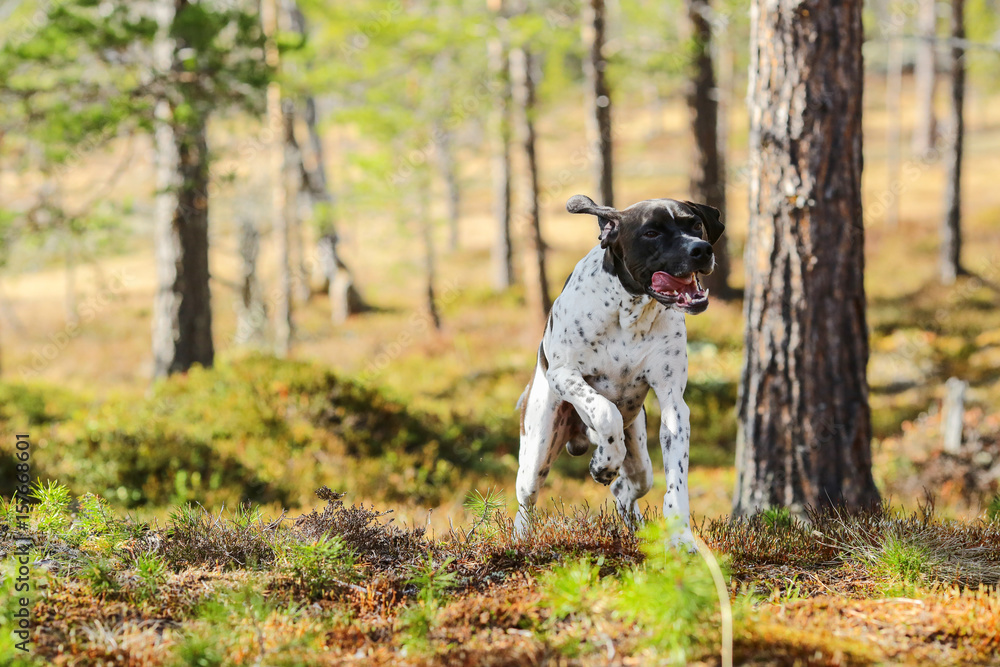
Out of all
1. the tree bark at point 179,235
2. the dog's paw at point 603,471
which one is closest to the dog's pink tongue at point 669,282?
the dog's paw at point 603,471

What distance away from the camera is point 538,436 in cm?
392

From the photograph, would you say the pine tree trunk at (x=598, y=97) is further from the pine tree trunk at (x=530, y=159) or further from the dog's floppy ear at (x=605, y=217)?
the dog's floppy ear at (x=605, y=217)

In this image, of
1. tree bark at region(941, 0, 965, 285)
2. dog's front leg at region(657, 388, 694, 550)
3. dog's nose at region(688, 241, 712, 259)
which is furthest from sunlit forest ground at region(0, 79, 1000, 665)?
dog's nose at region(688, 241, 712, 259)

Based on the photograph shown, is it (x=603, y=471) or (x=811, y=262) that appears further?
(x=811, y=262)

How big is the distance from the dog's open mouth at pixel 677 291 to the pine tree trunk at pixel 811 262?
7.18ft

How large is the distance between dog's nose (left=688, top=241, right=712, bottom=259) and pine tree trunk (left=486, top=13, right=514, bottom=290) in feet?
33.2

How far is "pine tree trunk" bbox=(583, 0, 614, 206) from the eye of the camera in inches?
483

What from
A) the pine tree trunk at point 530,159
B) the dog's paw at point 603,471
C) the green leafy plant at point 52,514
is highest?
the pine tree trunk at point 530,159

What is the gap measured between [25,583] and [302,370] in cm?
590

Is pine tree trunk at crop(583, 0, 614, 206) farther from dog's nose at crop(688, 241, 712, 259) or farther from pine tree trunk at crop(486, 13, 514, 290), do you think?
dog's nose at crop(688, 241, 712, 259)

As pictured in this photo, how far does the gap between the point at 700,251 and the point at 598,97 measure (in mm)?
9730

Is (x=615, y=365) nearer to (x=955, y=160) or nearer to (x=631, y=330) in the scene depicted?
(x=631, y=330)

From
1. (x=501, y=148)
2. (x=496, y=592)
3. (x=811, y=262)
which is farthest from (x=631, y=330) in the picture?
(x=501, y=148)

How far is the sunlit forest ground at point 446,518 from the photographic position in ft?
9.46
